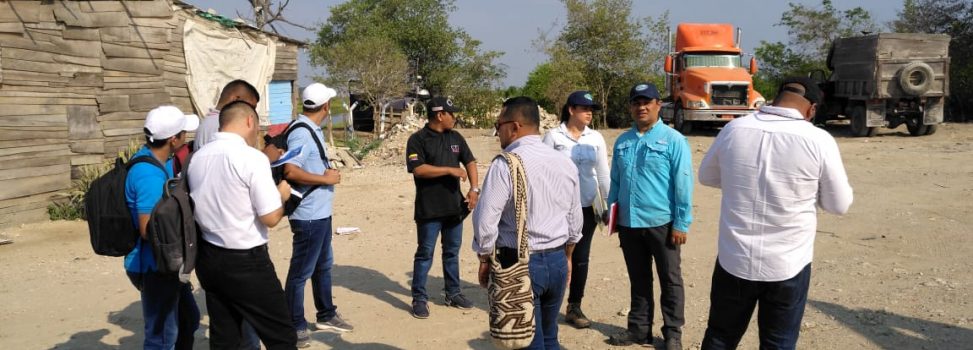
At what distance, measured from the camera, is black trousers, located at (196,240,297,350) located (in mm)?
3381

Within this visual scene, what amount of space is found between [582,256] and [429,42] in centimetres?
2915

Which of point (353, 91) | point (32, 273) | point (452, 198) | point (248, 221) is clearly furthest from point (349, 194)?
point (353, 91)

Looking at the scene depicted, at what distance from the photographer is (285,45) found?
14.9 m

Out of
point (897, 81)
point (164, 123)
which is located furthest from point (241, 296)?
point (897, 81)

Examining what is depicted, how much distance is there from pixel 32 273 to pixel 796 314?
7116 millimetres

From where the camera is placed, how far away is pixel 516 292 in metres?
3.30

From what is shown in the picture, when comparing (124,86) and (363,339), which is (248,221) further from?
(124,86)

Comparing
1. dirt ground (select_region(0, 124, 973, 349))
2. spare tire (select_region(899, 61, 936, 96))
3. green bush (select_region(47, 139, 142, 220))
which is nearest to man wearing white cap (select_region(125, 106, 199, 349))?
dirt ground (select_region(0, 124, 973, 349))

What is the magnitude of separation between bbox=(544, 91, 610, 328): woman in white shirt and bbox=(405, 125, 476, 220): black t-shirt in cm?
88

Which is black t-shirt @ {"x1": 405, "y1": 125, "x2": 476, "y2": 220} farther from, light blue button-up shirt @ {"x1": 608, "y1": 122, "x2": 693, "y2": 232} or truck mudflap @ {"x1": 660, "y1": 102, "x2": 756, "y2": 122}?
truck mudflap @ {"x1": 660, "y1": 102, "x2": 756, "y2": 122}

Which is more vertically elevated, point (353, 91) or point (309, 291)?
point (353, 91)

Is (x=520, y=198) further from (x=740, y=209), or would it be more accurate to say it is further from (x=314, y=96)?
(x=314, y=96)

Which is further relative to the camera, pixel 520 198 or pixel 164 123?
pixel 164 123

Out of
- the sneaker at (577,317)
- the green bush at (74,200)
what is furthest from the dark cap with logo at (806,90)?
the green bush at (74,200)
